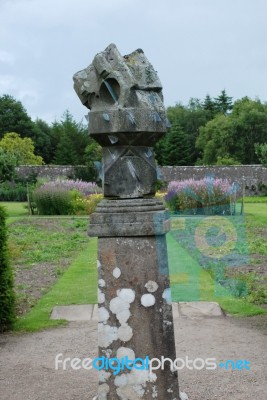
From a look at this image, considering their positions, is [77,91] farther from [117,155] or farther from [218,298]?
[218,298]

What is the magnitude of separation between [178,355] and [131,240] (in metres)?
2.64

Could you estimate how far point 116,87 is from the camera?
3.46 metres

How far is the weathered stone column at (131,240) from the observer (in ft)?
11.4

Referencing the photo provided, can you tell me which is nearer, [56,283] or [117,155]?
[117,155]

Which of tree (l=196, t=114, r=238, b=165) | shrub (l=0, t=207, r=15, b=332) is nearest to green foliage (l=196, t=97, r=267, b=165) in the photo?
tree (l=196, t=114, r=238, b=165)

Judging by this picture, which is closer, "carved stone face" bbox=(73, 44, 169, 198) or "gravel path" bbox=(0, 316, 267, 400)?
"carved stone face" bbox=(73, 44, 169, 198)

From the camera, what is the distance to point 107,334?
356cm

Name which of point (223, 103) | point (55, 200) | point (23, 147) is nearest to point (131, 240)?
point (55, 200)

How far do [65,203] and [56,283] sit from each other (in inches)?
559

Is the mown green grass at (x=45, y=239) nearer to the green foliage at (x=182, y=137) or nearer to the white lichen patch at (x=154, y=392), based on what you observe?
the white lichen patch at (x=154, y=392)

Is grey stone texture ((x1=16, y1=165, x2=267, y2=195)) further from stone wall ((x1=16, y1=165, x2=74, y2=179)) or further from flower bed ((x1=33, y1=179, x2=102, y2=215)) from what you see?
flower bed ((x1=33, y1=179, x2=102, y2=215))

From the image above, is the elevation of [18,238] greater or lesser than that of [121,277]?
lesser

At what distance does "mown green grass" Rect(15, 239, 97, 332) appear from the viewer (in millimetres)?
7113

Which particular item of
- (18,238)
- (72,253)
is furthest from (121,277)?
(18,238)
